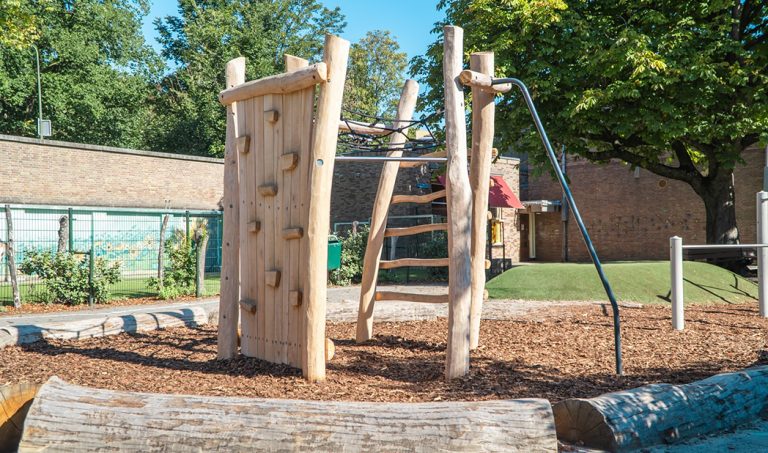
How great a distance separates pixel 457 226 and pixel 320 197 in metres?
1.14

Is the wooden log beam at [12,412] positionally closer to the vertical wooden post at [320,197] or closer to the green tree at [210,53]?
the vertical wooden post at [320,197]

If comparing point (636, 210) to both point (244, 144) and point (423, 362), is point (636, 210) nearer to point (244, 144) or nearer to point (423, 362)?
point (423, 362)

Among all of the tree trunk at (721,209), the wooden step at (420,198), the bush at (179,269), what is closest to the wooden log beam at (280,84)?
the wooden step at (420,198)

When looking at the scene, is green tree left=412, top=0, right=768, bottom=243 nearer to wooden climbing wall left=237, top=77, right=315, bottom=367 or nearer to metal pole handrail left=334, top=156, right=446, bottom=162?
metal pole handrail left=334, top=156, right=446, bottom=162

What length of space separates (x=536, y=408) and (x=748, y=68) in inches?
541

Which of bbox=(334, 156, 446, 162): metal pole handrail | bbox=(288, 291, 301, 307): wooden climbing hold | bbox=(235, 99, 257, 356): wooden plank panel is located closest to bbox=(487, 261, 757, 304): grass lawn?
bbox=(334, 156, 446, 162): metal pole handrail

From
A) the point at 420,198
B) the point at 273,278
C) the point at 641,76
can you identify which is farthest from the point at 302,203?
the point at 641,76

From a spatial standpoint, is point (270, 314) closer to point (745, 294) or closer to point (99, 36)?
point (745, 294)

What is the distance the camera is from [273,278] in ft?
19.2

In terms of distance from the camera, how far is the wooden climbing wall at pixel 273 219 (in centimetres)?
563

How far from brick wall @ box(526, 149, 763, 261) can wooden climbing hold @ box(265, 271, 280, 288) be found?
21.2 metres

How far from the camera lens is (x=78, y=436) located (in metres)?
3.41

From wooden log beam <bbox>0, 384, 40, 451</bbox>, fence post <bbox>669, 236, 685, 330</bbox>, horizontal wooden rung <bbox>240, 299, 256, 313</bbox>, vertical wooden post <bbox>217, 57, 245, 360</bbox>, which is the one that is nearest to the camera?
wooden log beam <bbox>0, 384, 40, 451</bbox>

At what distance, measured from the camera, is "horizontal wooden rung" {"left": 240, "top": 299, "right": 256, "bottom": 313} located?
6.20m
